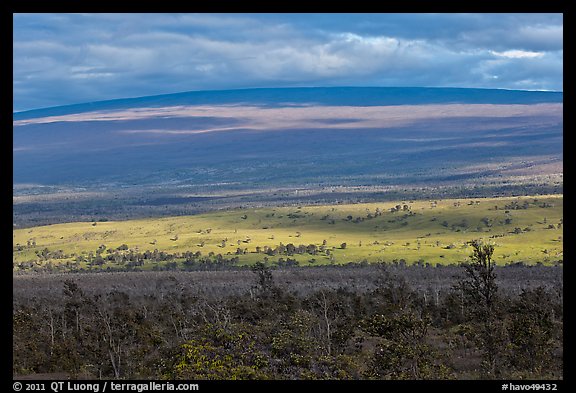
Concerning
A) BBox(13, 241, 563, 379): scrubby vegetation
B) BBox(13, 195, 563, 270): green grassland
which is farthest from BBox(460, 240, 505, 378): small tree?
BBox(13, 195, 563, 270): green grassland

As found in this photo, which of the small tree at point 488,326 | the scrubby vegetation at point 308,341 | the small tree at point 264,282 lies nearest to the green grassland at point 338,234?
the small tree at point 264,282

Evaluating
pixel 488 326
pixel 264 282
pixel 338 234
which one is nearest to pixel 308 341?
pixel 488 326

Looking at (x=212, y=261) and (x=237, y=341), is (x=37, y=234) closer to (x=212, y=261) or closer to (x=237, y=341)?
(x=212, y=261)

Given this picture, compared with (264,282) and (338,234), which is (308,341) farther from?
(338,234)

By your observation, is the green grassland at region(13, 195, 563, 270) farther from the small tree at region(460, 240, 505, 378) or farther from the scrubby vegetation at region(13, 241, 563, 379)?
the small tree at region(460, 240, 505, 378)

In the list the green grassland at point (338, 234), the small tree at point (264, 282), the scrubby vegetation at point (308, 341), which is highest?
the scrubby vegetation at point (308, 341)

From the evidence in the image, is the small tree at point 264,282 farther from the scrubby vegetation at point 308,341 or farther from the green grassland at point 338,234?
the green grassland at point 338,234

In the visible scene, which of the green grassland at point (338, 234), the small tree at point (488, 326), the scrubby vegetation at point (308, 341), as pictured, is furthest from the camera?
the green grassland at point (338, 234)
